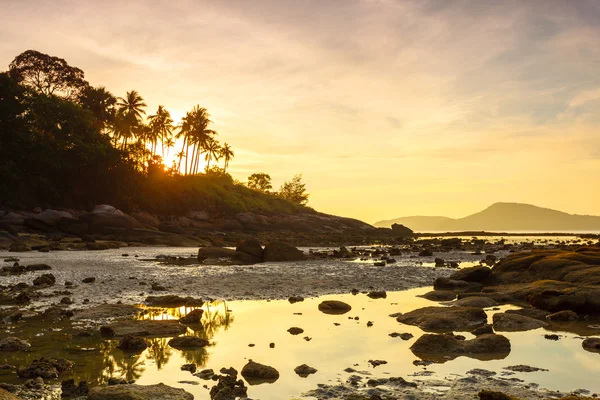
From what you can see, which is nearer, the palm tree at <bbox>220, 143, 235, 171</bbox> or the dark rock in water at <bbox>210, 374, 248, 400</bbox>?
the dark rock in water at <bbox>210, 374, 248, 400</bbox>

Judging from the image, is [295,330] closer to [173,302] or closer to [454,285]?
[173,302]

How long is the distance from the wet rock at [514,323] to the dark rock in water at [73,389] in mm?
12060

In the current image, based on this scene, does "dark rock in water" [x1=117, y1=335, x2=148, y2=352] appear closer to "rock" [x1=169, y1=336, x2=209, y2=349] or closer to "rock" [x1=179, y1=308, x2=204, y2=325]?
"rock" [x1=169, y1=336, x2=209, y2=349]

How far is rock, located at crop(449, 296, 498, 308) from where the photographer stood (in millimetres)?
20062

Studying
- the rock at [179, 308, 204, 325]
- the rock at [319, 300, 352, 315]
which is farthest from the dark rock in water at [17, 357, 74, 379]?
the rock at [319, 300, 352, 315]

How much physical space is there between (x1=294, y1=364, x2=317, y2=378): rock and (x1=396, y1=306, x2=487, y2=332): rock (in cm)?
590

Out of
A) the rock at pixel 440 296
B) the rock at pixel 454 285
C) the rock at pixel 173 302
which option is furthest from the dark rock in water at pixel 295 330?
the rock at pixel 454 285

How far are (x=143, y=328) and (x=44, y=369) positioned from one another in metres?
4.33

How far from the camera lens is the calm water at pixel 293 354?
404 inches

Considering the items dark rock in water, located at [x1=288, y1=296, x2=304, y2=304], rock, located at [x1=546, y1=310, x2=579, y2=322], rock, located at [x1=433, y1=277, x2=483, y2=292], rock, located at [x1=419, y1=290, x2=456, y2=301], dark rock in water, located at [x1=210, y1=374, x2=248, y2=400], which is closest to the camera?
dark rock in water, located at [x1=210, y1=374, x2=248, y2=400]

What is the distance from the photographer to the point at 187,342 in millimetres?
12875

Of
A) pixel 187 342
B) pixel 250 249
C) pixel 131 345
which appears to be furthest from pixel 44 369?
pixel 250 249

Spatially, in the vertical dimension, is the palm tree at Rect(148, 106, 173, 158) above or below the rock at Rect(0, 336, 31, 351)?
above

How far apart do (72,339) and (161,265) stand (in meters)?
23.1
